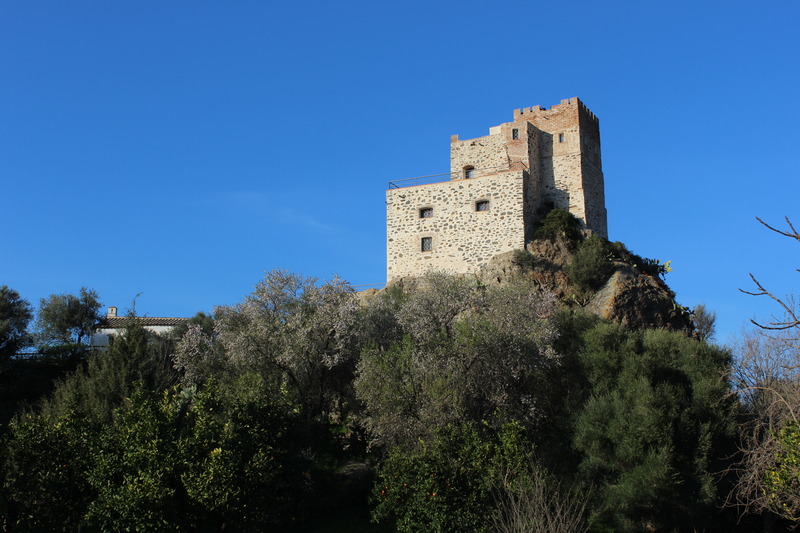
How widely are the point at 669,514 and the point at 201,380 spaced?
18.2 meters

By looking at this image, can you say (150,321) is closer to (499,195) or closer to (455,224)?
(455,224)

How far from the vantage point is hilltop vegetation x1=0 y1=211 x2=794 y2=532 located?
20781 millimetres

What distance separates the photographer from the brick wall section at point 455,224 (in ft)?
131

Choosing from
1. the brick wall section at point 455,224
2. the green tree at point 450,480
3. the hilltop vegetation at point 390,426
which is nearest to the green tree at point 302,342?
the hilltop vegetation at point 390,426

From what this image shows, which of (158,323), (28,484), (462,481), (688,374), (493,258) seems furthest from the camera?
(158,323)

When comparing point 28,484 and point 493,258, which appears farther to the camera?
point 493,258

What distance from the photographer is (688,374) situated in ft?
85.8

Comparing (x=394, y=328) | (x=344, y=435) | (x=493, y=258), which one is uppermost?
(x=493, y=258)

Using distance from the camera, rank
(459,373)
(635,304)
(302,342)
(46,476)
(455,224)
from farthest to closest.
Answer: (455,224), (635,304), (302,342), (459,373), (46,476)

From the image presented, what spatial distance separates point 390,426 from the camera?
24.5 metres

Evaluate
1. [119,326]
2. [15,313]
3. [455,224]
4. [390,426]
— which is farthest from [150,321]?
[390,426]

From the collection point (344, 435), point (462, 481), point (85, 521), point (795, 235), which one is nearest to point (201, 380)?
point (344, 435)

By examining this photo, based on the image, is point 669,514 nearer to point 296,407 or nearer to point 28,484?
point 296,407

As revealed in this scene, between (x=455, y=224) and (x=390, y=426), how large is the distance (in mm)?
18413
